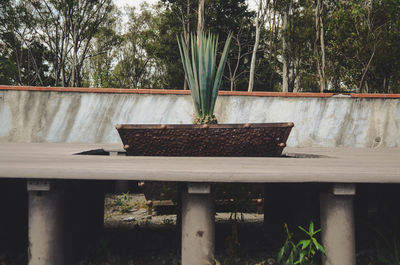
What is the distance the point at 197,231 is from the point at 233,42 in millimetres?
18874

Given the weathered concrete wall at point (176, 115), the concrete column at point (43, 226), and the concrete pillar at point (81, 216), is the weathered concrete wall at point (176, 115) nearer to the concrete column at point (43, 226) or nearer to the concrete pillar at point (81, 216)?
the concrete pillar at point (81, 216)

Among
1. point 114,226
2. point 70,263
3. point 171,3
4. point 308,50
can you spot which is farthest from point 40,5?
point 70,263

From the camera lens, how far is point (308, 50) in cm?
1848

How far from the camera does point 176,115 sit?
23.5 feet

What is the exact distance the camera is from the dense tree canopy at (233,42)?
14039 millimetres

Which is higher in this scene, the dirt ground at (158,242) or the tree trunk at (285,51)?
the tree trunk at (285,51)

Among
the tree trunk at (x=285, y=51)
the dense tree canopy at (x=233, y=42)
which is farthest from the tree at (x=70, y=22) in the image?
the tree trunk at (x=285, y=51)

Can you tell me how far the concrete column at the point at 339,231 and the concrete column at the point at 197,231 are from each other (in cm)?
62

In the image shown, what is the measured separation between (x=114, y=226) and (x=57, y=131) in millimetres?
4162

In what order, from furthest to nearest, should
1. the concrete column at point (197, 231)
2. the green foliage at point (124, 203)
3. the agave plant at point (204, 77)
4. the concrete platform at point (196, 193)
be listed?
the green foliage at point (124, 203), the agave plant at point (204, 77), the concrete column at point (197, 231), the concrete platform at point (196, 193)

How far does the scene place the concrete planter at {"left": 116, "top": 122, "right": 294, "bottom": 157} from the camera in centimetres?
258

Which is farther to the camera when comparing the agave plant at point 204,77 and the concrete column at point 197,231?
the agave plant at point 204,77

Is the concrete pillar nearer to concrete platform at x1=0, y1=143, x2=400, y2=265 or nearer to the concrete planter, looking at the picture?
concrete platform at x1=0, y1=143, x2=400, y2=265

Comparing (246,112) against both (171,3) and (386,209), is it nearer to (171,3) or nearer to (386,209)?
(386,209)
